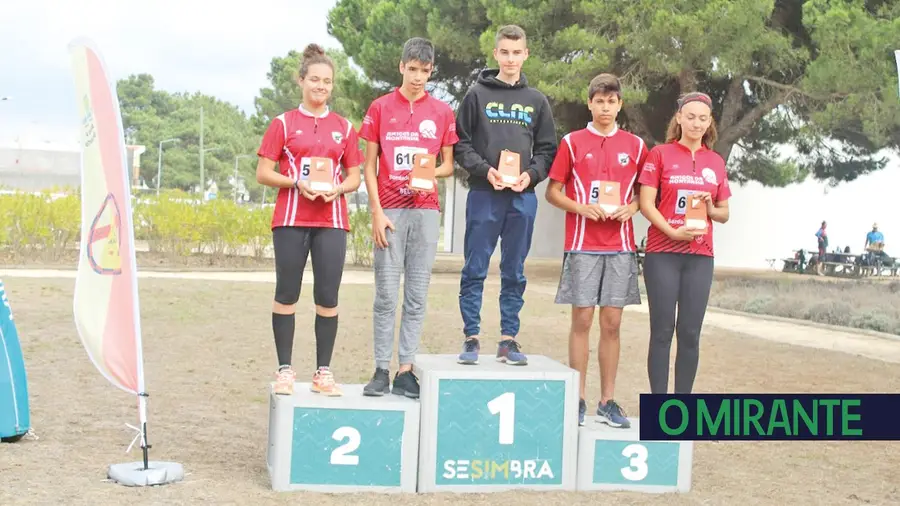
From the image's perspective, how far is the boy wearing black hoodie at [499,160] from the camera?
536 centimetres

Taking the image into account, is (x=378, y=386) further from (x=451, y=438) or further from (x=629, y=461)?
(x=629, y=461)

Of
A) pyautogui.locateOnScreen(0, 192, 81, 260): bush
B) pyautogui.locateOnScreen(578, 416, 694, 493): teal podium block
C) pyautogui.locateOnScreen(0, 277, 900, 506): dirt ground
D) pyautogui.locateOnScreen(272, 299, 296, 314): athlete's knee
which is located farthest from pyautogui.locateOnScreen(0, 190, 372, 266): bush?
pyautogui.locateOnScreen(578, 416, 694, 493): teal podium block

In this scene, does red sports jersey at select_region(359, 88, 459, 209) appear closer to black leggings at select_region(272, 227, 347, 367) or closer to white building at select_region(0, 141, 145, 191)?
black leggings at select_region(272, 227, 347, 367)

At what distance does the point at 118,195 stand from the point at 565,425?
229 cm

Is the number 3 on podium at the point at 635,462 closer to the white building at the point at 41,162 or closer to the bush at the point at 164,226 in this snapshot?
the bush at the point at 164,226

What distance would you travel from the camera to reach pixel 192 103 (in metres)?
99.7

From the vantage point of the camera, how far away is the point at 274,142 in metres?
5.07

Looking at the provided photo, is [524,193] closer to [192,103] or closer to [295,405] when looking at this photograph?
[295,405]

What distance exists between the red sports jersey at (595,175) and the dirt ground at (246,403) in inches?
48.6

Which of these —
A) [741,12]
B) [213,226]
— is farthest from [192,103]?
[741,12]

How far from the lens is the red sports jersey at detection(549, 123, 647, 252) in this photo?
5.26 metres

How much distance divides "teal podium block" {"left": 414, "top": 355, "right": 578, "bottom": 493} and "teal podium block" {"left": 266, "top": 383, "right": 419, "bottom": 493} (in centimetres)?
9

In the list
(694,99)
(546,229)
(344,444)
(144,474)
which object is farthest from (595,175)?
(546,229)

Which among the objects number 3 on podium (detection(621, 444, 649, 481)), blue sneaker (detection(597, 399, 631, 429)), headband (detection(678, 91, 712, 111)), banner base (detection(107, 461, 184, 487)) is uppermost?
headband (detection(678, 91, 712, 111))
